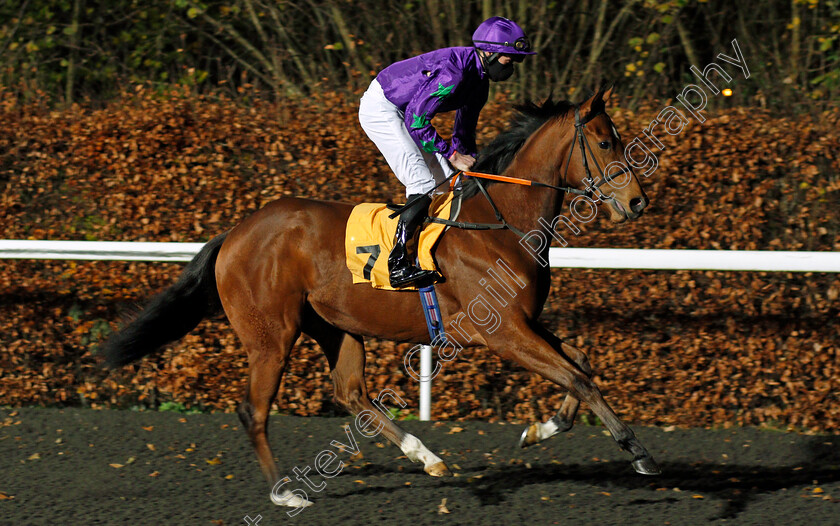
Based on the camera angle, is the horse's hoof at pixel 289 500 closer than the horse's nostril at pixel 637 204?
No

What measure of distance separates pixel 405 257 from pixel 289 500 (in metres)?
1.20

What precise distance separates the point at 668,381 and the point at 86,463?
131 inches

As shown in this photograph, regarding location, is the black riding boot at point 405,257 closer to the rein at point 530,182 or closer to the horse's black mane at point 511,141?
the rein at point 530,182

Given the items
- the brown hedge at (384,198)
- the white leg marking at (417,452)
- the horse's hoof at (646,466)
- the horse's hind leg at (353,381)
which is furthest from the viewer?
the brown hedge at (384,198)

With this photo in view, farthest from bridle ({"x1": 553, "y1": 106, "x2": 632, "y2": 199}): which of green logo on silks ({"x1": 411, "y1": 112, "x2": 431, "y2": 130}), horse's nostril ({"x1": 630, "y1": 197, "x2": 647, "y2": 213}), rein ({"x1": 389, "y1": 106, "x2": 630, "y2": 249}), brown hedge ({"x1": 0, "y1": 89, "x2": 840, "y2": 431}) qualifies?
brown hedge ({"x1": 0, "y1": 89, "x2": 840, "y2": 431})

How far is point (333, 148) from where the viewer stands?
5.53 m

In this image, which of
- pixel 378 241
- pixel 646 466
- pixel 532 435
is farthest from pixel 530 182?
pixel 646 466

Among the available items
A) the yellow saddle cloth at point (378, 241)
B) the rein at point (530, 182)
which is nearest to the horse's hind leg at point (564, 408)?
the rein at point (530, 182)

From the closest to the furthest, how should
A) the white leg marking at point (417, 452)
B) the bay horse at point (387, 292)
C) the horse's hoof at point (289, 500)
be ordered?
the bay horse at point (387, 292) < the horse's hoof at point (289, 500) < the white leg marking at point (417, 452)

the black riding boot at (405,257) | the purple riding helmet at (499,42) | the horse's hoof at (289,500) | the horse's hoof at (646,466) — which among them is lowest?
the horse's hoof at (289,500)

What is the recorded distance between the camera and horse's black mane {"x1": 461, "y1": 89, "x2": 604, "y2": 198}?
4074mm

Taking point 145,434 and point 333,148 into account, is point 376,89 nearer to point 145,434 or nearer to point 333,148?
point 333,148

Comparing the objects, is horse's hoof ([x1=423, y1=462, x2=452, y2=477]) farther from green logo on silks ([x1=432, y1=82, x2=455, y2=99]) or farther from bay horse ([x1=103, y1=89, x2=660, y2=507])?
green logo on silks ([x1=432, y1=82, x2=455, y2=99])

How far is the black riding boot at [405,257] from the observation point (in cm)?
403
